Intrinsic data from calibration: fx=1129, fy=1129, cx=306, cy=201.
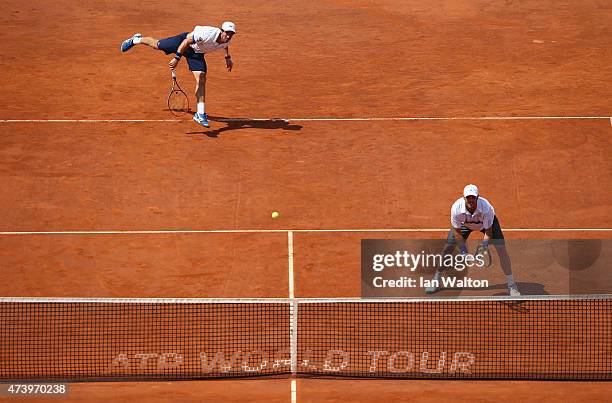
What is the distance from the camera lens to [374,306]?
16.0 m

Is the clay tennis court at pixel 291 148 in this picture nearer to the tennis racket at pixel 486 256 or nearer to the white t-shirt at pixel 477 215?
the tennis racket at pixel 486 256

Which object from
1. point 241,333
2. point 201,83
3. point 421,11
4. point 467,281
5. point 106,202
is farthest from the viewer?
point 421,11

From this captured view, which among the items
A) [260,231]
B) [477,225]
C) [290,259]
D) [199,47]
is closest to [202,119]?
[199,47]

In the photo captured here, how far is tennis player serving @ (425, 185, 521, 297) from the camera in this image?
52.4 feet

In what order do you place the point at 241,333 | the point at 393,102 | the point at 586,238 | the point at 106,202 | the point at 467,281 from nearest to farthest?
1. the point at 241,333
2. the point at 467,281
3. the point at 586,238
4. the point at 106,202
5. the point at 393,102

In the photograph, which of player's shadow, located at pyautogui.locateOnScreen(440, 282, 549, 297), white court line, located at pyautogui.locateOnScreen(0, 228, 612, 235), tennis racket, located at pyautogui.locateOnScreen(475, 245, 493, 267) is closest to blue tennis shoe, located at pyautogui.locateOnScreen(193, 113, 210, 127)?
white court line, located at pyautogui.locateOnScreen(0, 228, 612, 235)

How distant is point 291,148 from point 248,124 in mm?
1498

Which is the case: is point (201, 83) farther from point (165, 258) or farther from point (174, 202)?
point (165, 258)

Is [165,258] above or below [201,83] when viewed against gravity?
below

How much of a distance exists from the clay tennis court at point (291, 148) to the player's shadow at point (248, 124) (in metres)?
0.07

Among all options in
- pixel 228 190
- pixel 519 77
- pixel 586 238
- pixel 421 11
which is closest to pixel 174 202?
pixel 228 190

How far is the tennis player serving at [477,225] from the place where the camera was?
1598 cm

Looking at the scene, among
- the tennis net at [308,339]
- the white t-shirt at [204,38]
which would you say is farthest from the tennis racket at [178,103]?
the tennis net at [308,339]

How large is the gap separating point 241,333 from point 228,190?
5588 mm
